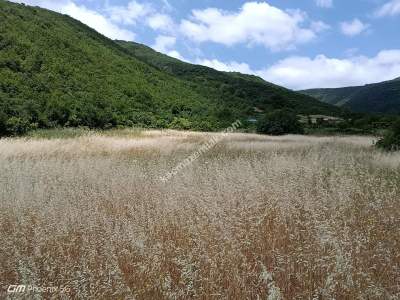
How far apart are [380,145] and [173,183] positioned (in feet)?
32.6

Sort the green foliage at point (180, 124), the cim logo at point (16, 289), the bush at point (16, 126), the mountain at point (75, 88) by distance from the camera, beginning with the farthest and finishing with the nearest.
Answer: the green foliage at point (180, 124), the mountain at point (75, 88), the bush at point (16, 126), the cim logo at point (16, 289)

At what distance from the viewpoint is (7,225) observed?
4.72 meters

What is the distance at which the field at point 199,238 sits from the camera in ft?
10.9

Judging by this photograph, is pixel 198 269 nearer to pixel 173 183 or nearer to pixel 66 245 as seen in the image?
pixel 66 245

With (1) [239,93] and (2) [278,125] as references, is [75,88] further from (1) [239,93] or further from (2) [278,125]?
(1) [239,93]

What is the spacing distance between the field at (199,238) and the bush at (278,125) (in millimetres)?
21733

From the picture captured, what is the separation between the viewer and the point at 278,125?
28750 millimetres

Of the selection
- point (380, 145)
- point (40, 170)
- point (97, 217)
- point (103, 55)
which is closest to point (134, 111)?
point (103, 55)

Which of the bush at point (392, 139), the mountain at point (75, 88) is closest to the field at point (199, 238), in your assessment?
the bush at point (392, 139)

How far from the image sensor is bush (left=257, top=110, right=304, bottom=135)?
94.2ft

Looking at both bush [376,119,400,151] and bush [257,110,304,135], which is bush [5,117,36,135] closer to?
bush [257,110,304,135]

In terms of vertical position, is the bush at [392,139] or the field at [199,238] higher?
the bush at [392,139]

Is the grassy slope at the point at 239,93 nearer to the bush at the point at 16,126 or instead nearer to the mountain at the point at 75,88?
the mountain at the point at 75,88

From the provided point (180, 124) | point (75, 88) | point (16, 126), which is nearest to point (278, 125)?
point (180, 124)
